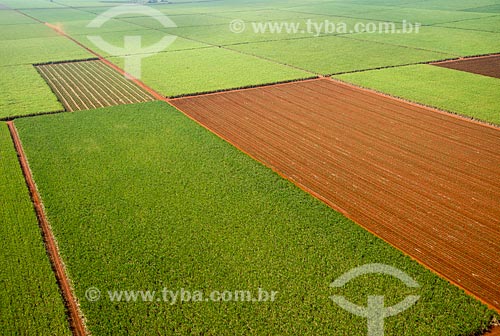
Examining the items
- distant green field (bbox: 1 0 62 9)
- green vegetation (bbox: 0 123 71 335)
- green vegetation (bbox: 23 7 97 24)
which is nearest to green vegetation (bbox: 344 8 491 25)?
green vegetation (bbox: 23 7 97 24)

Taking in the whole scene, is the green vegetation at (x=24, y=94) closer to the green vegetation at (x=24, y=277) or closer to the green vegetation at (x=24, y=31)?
the green vegetation at (x=24, y=277)

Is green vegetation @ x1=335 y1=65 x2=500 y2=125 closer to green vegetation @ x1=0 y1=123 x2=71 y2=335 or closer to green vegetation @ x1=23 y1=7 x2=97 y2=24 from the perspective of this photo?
green vegetation @ x1=0 y1=123 x2=71 y2=335

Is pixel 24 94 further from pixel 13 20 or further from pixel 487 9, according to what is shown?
pixel 487 9

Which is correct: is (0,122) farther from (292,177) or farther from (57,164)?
(292,177)

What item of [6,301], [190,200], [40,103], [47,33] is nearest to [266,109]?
[190,200]

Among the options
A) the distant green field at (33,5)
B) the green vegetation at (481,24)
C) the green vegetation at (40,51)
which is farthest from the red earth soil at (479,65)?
the distant green field at (33,5)

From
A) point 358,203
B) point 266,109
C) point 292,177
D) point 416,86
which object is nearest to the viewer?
point 358,203
